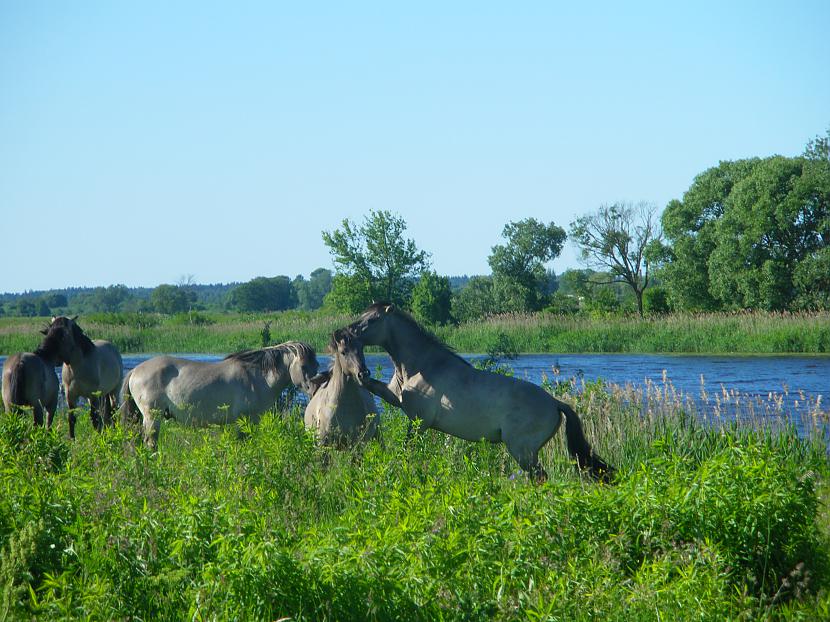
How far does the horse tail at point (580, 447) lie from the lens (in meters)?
8.69

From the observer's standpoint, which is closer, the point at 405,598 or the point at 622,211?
the point at 405,598

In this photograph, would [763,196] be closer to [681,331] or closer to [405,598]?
[681,331]

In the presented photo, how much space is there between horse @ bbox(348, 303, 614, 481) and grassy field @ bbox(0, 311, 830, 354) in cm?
2454

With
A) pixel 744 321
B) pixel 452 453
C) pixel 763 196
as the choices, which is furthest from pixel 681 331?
pixel 452 453

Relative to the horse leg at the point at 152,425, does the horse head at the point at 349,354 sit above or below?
above

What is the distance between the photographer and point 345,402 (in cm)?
884

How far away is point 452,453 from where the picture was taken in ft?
29.4

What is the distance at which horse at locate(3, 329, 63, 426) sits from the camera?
12023 mm

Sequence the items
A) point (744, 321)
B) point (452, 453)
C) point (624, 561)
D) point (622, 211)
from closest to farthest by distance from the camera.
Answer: point (624, 561) < point (452, 453) < point (744, 321) < point (622, 211)

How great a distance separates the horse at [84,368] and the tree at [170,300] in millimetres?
117061

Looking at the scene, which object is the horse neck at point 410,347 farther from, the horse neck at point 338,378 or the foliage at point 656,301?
the foliage at point 656,301

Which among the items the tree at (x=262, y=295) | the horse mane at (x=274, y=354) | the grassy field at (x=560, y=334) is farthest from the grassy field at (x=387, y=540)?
the tree at (x=262, y=295)

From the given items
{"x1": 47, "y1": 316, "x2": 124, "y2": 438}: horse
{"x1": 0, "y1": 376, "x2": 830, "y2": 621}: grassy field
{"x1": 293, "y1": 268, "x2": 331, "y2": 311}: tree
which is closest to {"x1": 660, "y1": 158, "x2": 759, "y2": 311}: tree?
{"x1": 47, "y1": 316, "x2": 124, "y2": 438}: horse

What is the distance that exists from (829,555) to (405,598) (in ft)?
10.7
